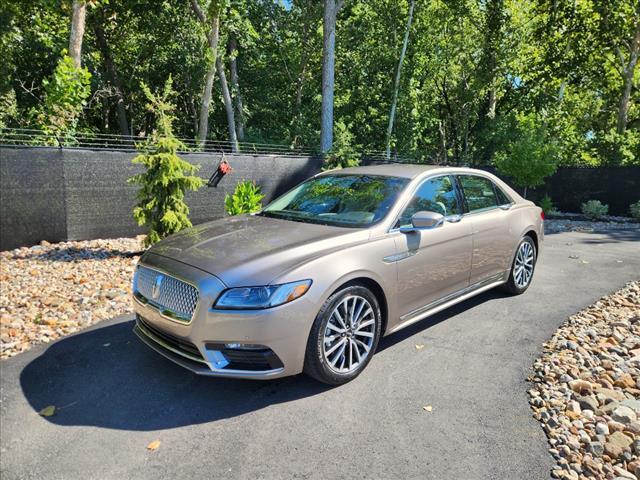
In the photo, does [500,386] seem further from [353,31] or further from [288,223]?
[353,31]

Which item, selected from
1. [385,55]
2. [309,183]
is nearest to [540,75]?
[385,55]

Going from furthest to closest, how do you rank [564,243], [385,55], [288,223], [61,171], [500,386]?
[385,55] < [564,243] < [61,171] < [288,223] < [500,386]

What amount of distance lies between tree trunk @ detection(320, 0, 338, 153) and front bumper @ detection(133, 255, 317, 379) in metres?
12.5

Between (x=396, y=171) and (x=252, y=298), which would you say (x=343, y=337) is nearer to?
(x=252, y=298)

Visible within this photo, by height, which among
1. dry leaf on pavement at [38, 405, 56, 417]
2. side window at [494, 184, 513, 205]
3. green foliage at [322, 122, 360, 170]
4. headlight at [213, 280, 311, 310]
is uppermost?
green foliage at [322, 122, 360, 170]

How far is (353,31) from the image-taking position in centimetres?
2170

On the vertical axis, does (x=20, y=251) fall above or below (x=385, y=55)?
below

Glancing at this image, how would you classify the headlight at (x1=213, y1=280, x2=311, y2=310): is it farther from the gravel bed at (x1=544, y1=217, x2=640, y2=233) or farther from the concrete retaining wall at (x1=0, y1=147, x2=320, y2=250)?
the gravel bed at (x1=544, y1=217, x2=640, y2=233)

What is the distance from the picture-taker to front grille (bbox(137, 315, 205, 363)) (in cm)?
307

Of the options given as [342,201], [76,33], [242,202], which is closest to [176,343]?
[342,201]

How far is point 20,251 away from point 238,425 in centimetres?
645

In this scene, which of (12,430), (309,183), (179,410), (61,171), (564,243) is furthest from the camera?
(564,243)

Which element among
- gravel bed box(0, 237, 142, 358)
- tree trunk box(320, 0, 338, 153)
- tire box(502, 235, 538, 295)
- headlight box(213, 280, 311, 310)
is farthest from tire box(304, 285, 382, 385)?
tree trunk box(320, 0, 338, 153)

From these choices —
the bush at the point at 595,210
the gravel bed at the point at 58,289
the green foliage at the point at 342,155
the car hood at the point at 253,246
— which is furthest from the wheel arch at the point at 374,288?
the bush at the point at 595,210
